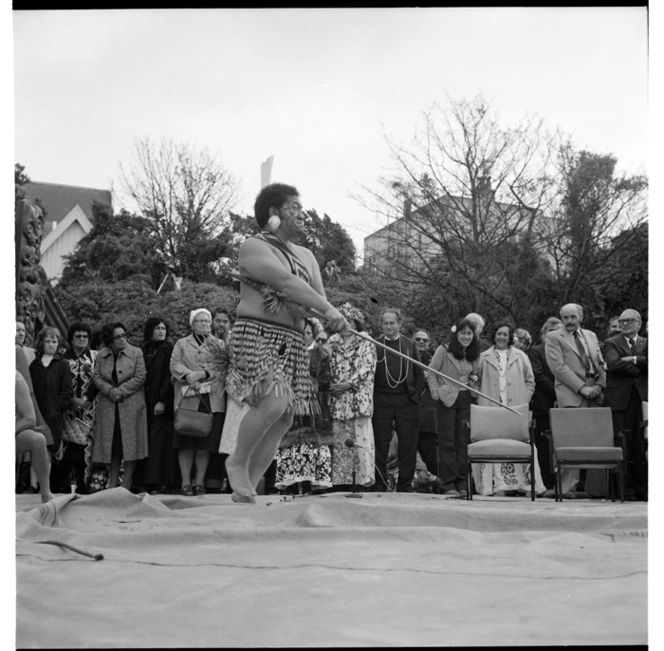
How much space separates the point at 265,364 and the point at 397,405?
10.1ft

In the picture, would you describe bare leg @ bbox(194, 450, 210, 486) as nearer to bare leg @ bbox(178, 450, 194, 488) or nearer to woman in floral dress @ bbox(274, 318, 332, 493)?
bare leg @ bbox(178, 450, 194, 488)

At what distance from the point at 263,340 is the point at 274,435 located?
0.55 meters

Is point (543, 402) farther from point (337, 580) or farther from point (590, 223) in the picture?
point (590, 223)

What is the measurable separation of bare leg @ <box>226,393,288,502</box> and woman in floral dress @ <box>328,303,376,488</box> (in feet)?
8.07

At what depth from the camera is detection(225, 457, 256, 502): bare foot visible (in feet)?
15.3

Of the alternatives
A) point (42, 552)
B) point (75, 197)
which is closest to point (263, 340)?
point (42, 552)

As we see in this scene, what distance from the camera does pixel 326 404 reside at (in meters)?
7.34

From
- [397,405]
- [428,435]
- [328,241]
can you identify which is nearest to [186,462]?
[397,405]

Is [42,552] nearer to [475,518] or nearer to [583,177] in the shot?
[475,518]

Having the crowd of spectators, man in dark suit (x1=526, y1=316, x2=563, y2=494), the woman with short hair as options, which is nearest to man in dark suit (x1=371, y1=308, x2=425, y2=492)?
the crowd of spectators

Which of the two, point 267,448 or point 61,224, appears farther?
point 61,224

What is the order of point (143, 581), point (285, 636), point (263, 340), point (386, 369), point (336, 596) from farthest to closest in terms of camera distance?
1. point (386, 369)
2. point (263, 340)
3. point (143, 581)
4. point (336, 596)
5. point (285, 636)

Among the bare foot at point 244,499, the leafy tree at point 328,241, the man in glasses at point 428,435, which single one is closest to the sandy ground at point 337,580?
the bare foot at point 244,499

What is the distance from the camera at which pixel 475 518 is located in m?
3.74
